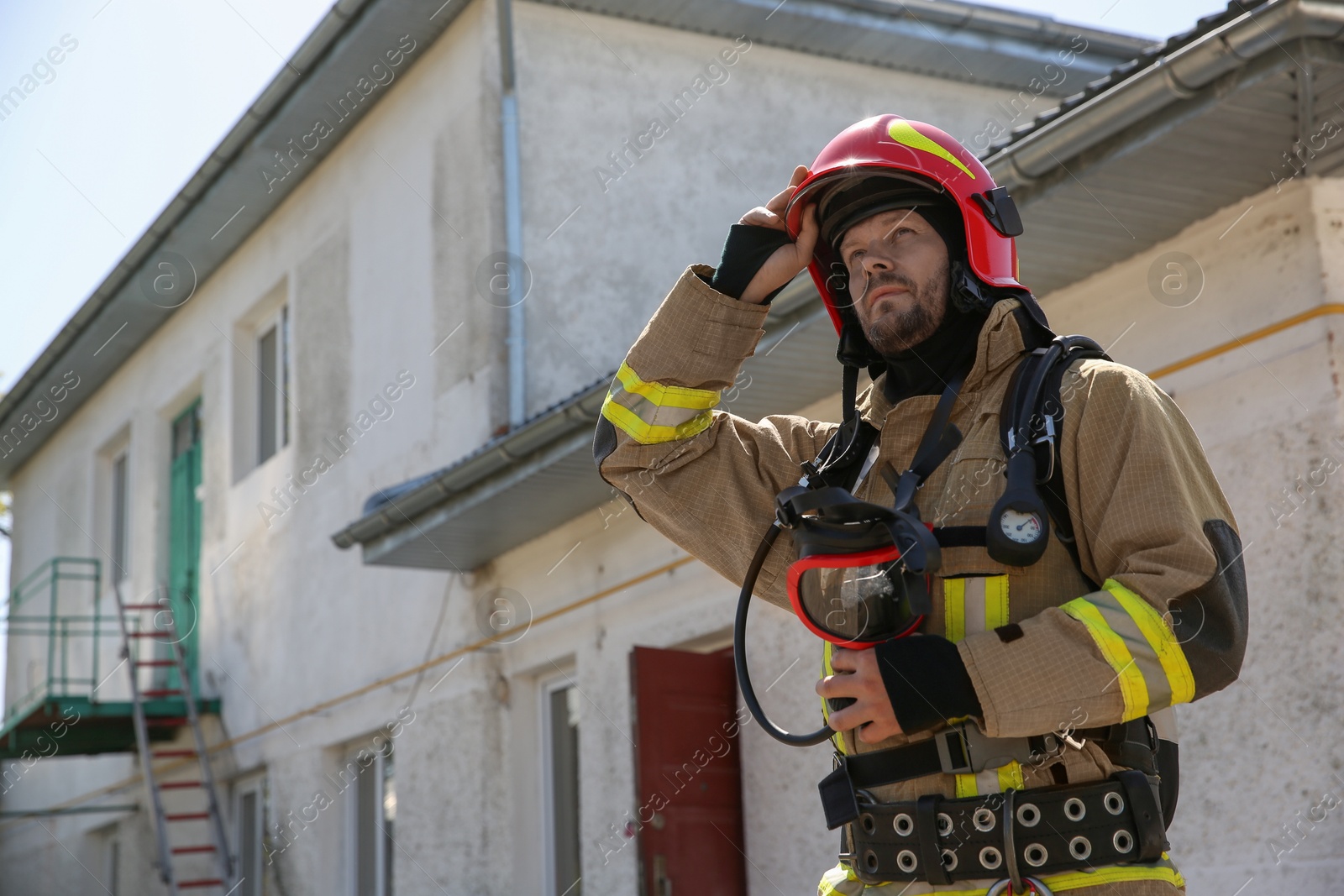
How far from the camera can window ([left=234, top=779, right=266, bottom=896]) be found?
13.4 meters

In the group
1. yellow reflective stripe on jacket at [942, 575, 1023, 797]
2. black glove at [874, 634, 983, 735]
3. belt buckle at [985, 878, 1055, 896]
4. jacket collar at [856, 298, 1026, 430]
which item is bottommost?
belt buckle at [985, 878, 1055, 896]

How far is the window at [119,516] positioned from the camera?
18.1 m

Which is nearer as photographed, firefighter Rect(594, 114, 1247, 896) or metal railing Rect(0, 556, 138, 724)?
firefighter Rect(594, 114, 1247, 896)

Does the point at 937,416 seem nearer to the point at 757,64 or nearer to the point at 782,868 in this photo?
the point at 782,868

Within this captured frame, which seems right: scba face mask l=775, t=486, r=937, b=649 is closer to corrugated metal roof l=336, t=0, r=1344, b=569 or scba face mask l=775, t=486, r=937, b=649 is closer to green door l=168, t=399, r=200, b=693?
corrugated metal roof l=336, t=0, r=1344, b=569

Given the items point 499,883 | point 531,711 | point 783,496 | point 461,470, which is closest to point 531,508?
point 461,470

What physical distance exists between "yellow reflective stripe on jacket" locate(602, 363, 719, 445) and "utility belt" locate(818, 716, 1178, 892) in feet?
2.61

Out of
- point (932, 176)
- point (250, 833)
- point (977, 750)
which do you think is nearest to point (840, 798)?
point (977, 750)

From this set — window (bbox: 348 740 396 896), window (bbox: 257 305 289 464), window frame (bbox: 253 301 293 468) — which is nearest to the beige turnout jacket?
window (bbox: 348 740 396 896)

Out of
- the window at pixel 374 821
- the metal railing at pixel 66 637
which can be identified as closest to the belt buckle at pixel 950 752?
the window at pixel 374 821

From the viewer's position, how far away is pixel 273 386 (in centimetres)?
1470

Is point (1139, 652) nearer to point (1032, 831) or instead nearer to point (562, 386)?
point (1032, 831)

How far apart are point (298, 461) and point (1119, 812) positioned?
11.5 m

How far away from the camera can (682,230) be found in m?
10.8
